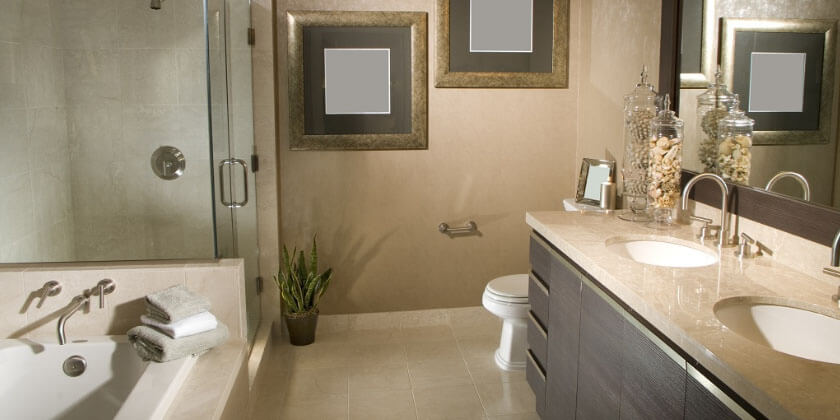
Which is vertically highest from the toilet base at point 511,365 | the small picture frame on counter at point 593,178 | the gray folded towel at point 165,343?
the small picture frame on counter at point 593,178

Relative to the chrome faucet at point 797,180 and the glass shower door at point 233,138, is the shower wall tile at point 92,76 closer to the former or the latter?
the glass shower door at point 233,138

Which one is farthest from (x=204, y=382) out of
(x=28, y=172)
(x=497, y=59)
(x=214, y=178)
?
(x=497, y=59)

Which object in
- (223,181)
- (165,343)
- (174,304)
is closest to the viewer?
(165,343)

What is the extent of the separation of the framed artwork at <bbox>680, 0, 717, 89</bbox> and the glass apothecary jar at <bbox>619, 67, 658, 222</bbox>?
15 centimetres

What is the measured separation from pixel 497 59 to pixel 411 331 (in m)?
1.55

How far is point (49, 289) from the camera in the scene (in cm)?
251

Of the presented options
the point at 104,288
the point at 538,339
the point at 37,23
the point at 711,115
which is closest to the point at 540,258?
the point at 538,339

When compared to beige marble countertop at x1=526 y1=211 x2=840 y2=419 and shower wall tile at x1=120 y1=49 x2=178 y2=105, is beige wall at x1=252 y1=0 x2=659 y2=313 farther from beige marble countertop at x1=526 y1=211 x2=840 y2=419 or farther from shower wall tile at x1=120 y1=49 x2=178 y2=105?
beige marble countertop at x1=526 y1=211 x2=840 y2=419

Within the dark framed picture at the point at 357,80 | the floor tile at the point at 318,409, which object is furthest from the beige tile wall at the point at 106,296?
the dark framed picture at the point at 357,80

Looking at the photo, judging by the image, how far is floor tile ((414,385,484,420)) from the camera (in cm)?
302

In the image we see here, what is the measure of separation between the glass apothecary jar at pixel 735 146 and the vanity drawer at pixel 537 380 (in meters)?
0.99

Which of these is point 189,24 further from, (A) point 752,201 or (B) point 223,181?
(A) point 752,201

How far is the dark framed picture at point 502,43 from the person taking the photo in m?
3.77

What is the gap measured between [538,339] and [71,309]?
1686 millimetres
